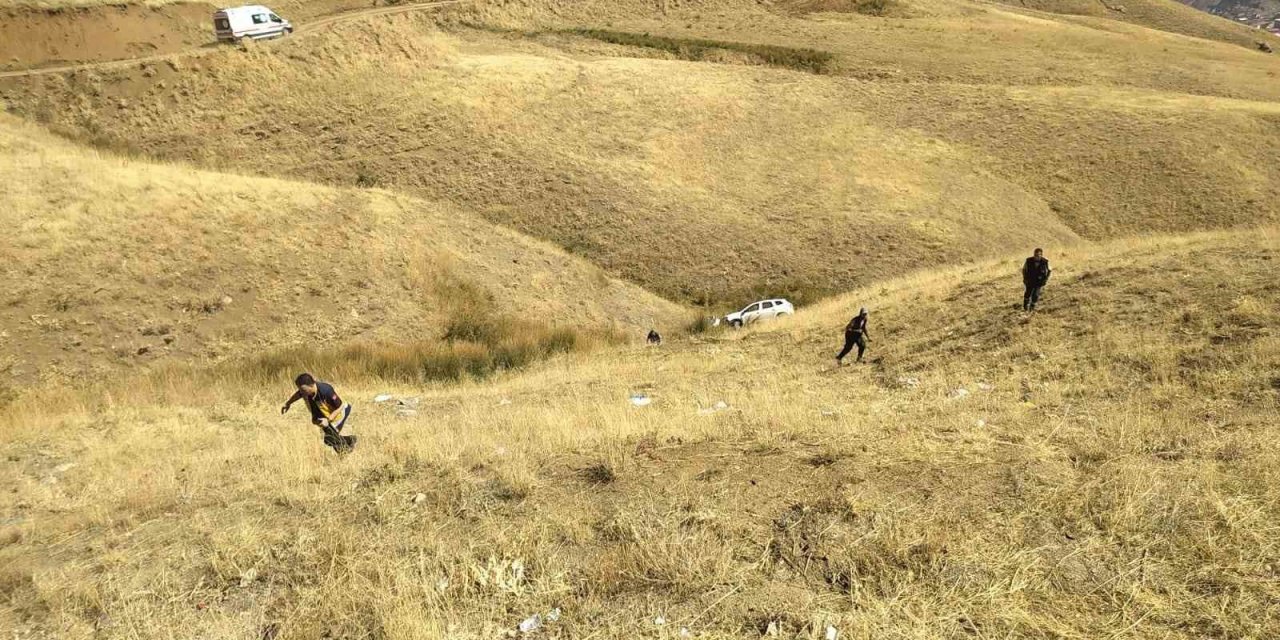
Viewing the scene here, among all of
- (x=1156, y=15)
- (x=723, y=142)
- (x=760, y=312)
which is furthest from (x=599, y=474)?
(x=1156, y=15)

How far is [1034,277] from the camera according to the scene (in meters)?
15.3

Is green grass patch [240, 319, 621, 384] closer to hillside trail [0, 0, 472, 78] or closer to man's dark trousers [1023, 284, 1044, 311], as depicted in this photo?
man's dark trousers [1023, 284, 1044, 311]

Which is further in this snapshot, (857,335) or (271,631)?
(857,335)

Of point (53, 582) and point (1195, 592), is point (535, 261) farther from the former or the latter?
point (1195, 592)

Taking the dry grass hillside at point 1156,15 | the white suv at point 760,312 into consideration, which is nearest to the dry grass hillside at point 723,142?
the white suv at point 760,312

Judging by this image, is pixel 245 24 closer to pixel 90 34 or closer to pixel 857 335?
pixel 90 34

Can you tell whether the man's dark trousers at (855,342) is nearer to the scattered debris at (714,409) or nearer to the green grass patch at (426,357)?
the scattered debris at (714,409)

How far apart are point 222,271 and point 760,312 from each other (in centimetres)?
1655

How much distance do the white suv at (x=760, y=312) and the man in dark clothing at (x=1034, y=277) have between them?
322 inches

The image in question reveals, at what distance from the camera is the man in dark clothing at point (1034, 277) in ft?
49.8

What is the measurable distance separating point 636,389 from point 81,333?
12938 mm

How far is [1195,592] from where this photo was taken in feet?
14.9

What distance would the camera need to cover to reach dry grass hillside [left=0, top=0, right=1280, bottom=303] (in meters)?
28.6

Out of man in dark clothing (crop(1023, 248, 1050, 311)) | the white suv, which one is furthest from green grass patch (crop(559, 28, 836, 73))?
man in dark clothing (crop(1023, 248, 1050, 311))
